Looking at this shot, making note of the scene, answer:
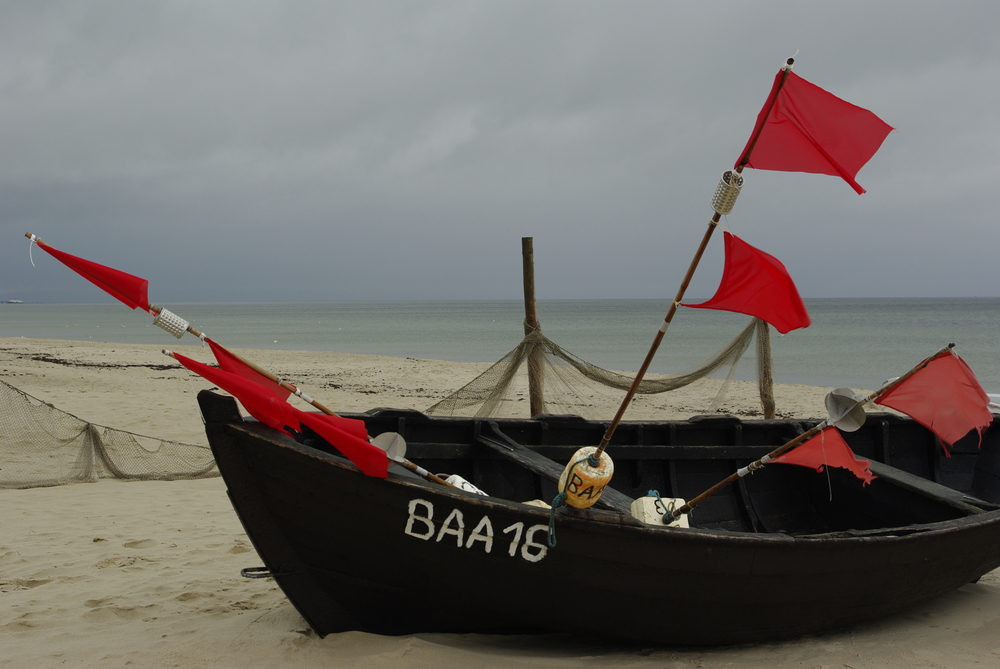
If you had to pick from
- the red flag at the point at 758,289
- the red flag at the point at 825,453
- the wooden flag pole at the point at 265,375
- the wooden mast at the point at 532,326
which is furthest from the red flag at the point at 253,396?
the wooden mast at the point at 532,326

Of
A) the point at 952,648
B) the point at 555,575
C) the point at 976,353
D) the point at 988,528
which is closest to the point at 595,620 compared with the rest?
the point at 555,575

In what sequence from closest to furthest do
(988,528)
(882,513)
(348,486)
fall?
(348,486), (988,528), (882,513)

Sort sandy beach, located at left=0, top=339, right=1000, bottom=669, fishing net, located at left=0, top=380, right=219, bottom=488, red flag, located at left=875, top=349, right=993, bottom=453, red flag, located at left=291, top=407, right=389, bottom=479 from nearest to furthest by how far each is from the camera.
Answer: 1. red flag, located at left=291, top=407, right=389, bottom=479
2. sandy beach, located at left=0, top=339, right=1000, bottom=669
3. red flag, located at left=875, top=349, right=993, bottom=453
4. fishing net, located at left=0, top=380, right=219, bottom=488

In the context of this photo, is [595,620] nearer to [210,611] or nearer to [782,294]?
[782,294]

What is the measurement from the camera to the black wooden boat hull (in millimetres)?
3289

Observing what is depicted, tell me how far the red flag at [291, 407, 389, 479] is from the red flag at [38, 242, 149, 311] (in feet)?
3.38

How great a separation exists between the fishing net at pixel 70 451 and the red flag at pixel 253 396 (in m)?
4.88

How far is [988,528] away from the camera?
4398 mm

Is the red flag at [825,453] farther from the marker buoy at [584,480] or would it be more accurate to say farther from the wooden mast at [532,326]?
the wooden mast at [532,326]

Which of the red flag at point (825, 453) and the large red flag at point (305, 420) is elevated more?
the large red flag at point (305, 420)

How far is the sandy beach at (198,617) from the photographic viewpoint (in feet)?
11.6

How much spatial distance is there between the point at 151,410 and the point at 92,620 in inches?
328

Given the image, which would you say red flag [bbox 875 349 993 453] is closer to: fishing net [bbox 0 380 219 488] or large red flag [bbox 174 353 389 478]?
large red flag [bbox 174 353 389 478]

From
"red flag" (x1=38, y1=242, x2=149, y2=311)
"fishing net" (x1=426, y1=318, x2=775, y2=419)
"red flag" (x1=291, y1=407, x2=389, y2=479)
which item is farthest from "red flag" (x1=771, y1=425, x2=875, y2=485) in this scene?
"fishing net" (x1=426, y1=318, x2=775, y2=419)
